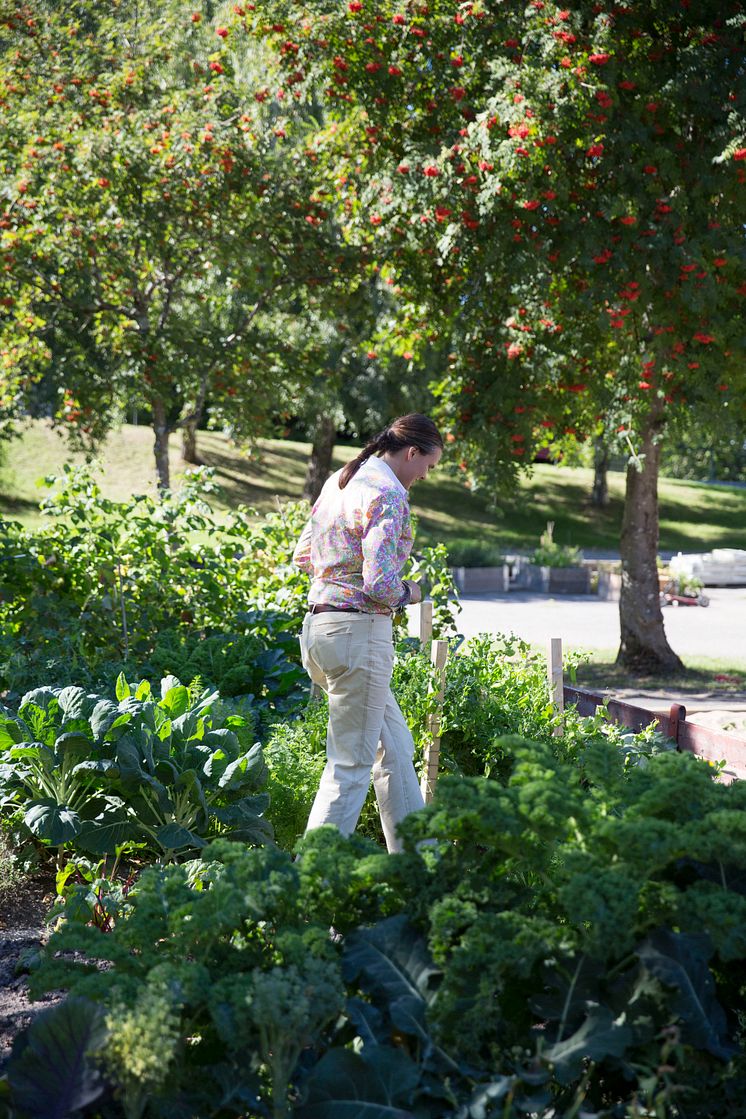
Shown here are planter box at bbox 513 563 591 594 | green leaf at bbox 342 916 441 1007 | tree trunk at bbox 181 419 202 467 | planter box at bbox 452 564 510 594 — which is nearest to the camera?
green leaf at bbox 342 916 441 1007

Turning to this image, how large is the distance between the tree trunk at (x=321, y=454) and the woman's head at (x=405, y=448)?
72.6 feet

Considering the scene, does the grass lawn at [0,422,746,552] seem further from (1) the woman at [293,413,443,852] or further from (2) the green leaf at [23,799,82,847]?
(1) the woman at [293,413,443,852]

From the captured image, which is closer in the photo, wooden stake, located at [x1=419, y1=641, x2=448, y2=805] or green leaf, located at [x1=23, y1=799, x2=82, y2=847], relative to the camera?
green leaf, located at [x1=23, y1=799, x2=82, y2=847]

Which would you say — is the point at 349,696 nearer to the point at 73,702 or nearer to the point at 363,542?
the point at 363,542

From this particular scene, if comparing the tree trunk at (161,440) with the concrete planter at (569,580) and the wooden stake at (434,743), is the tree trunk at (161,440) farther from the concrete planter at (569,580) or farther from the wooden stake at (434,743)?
the concrete planter at (569,580)

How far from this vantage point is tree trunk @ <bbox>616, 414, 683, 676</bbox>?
10.2 meters

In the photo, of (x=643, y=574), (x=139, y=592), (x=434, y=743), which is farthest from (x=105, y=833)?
(x=643, y=574)

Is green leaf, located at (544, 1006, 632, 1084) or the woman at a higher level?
the woman

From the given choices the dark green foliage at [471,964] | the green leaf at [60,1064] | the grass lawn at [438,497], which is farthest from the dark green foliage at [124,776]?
the grass lawn at [438,497]

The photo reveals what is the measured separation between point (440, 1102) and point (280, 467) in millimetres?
30734

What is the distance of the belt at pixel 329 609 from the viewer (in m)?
3.64

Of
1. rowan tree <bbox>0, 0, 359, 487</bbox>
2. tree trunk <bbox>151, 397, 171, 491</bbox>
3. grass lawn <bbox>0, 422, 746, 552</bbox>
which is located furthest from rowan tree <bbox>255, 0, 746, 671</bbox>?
grass lawn <bbox>0, 422, 746, 552</bbox>

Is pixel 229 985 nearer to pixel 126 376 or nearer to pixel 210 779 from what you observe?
pixel 210 779

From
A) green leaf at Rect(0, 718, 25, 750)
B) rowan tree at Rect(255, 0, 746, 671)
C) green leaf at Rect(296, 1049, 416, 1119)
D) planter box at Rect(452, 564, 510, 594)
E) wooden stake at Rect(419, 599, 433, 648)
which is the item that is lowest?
planter box at Rect(452, 564, 510, 594)
